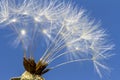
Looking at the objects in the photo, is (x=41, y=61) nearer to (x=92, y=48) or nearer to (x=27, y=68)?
(x=27, y=68)

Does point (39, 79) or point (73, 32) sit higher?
point (73, 32)

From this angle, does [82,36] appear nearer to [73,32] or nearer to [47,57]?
[73,32]

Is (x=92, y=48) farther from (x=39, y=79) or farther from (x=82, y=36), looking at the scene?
(x=39, y=79)

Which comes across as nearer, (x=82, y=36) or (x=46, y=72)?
(x=46, y=72)

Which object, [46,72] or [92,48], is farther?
[92,48]

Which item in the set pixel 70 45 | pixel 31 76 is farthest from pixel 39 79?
pixel 70 45

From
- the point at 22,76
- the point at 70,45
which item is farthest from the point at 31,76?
the point at 70,45

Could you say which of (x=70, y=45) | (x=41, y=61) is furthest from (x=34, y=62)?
(x=70, y=45)

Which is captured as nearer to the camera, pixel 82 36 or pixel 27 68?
pixel 27 68
